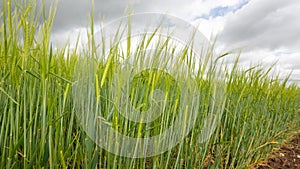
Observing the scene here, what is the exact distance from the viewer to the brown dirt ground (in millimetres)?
1933

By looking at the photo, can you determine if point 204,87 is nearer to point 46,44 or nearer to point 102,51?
point 102,51

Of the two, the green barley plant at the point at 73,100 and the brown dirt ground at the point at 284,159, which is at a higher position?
the green barley plant at the point at 73,100

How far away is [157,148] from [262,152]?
51.2 inches

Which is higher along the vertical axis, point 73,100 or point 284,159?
point 73,100

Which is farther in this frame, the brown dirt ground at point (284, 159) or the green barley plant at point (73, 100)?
the brown dirt ground at point (284, 159)

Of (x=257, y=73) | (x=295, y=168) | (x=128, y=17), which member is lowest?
(x=295, y=168)

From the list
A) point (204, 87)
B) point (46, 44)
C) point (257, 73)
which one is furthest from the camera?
point (257, 73)

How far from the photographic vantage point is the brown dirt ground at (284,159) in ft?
6.34

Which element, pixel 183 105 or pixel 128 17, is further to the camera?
pixel 183 105

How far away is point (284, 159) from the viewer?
7.11 feet

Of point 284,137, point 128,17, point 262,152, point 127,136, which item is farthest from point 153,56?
point 284,137

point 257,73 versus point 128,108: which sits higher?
point 257,73

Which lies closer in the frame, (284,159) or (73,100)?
(73,100)

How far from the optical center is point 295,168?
2066mm
